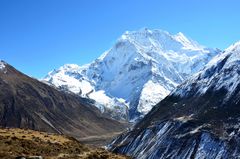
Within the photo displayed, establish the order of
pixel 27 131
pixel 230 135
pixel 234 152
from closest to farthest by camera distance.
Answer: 1. pixel 27 131
2. pixel 234 152
3. pixel 230 135

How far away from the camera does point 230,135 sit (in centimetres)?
18725

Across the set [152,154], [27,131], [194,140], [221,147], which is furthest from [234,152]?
[27,131]

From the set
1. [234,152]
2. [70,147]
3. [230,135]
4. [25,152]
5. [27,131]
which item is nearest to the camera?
[25,152]

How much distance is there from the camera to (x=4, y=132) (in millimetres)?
54031

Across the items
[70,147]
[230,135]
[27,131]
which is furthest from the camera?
[230,135]

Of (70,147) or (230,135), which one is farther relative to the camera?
(230,135)

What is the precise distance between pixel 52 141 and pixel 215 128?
496 feet

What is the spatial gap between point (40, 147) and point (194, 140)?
148 m

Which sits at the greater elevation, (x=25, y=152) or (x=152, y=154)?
(x=152, y=154)

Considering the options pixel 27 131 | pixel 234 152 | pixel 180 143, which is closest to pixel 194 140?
pixel 180 143

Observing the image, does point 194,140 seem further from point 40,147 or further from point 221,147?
point 40,147

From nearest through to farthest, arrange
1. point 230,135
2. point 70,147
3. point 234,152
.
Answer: point 70,147 < point 234,152 < point 230,135

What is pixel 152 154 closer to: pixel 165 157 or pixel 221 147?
pixel 165 157

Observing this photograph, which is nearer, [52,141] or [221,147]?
[52,141]
